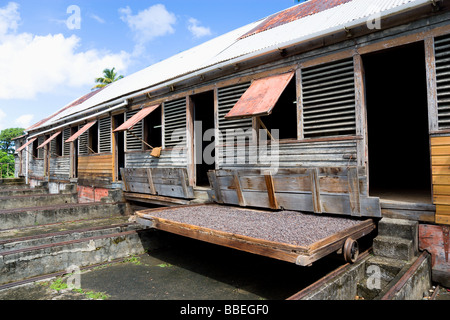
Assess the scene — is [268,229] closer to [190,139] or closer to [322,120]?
[322,120]

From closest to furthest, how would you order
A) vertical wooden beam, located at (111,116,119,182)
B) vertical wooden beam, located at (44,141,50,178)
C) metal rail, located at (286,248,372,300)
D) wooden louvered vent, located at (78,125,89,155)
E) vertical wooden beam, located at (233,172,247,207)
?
1. metal rail, located at (286,248,372,300)
2. vertical wooden beam, located at (233,172,247,207)
3. vertical wooden beam, located at (111,116,119,182)
4. wooden louvered vent, located at (78,125,89,155)
5. vertical wooden beam, located at (44,141,50,178)

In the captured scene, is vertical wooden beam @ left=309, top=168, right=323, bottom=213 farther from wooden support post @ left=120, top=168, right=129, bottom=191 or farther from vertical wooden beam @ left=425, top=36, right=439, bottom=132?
wooden support post @ left=120, top=168, right=129, bottom=191

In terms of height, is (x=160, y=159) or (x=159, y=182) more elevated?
(x=160, y=159)

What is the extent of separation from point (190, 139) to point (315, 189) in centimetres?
469

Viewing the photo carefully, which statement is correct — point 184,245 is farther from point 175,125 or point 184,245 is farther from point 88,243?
point 175,125

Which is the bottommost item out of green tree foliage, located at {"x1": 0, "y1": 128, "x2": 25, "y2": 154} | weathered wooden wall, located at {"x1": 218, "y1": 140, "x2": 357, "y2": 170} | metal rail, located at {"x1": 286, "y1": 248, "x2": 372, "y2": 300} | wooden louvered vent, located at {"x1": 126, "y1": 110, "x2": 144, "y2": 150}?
metal rail, located at {"x1": 286, "y1": 248, "x2": 372, "y2": 300}

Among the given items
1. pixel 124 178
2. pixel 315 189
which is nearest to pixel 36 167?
pixel 124 178

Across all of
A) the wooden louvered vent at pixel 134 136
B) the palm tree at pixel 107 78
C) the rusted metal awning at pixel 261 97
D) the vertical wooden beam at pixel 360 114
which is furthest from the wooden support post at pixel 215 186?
the palm tree at pixel 107 78

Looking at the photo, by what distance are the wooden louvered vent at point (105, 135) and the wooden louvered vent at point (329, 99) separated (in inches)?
378

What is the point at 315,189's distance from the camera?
215 inches

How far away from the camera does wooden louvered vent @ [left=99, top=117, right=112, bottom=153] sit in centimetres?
1302

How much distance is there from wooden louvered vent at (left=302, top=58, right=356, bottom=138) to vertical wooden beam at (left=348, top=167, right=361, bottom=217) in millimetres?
1059

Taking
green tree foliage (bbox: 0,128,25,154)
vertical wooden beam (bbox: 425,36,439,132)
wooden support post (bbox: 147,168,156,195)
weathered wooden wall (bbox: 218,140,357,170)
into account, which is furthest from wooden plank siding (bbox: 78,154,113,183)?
green tree foliage (bbox: 0,128,25,154)
